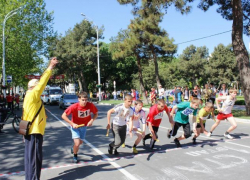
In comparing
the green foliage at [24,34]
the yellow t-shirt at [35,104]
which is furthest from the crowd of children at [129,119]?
the green foliage at [24,34]

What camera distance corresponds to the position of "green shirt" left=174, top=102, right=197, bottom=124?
6762 mm

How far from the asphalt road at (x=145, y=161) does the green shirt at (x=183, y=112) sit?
0.77 metres

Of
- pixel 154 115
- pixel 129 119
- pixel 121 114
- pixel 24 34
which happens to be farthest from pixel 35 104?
pixel 24 34

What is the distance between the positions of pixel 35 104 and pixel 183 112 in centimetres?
409

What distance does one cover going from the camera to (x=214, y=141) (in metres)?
7.62

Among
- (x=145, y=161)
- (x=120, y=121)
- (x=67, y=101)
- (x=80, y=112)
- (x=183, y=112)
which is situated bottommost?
(x=145, y=161)

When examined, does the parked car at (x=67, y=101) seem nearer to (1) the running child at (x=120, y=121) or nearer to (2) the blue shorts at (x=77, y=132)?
(1) the running child at (x=120, y=121)

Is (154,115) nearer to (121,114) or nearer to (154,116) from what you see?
(154,116)

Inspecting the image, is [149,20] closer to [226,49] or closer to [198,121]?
Result: [198,121]

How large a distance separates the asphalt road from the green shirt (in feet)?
2.54

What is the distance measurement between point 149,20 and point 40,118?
2013 centimetres

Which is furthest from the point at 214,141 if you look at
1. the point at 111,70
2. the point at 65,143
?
the point at 111,70

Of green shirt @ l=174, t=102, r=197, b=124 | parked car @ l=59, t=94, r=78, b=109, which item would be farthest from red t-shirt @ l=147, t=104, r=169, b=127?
parked car @ l=59, t=94, r=78, b=109

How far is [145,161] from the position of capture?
570 centimetres
